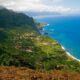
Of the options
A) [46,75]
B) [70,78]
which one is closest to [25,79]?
[46,75]

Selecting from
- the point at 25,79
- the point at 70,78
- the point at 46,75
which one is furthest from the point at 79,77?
the point at 25,79

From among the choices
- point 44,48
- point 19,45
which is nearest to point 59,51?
point 44,48

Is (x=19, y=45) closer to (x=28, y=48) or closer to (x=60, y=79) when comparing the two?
(x=28, y=48)

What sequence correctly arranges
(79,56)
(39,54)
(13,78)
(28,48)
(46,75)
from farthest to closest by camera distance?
(28,48) → (79,56) → (39,54) → (46,75) → (13,78)

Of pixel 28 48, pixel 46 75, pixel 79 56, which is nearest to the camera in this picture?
pixel 46 75

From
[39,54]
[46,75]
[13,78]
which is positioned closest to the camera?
[13,78]

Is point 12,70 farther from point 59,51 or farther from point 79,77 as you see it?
point 59,51

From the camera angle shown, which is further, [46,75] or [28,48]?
[28,48]

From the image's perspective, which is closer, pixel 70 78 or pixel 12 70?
pixel 70 78
